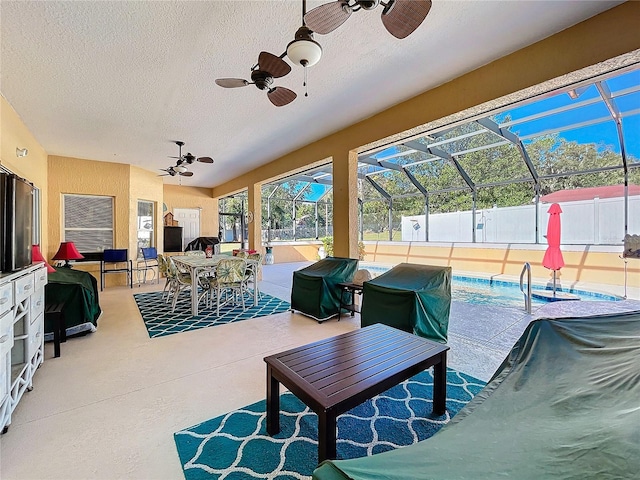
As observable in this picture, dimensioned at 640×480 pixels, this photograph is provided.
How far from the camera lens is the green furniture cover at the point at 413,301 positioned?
9.78ft

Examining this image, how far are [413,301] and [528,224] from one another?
6873 millimetres

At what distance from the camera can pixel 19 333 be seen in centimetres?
225

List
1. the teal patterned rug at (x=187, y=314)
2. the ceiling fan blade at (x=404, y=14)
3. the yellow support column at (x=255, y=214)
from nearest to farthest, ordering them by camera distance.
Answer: the ceiling fan blade at (x=404, y=14)
the teal patterned rug at (x=187, y=314)
the yellow support column at (x=255, y=214)

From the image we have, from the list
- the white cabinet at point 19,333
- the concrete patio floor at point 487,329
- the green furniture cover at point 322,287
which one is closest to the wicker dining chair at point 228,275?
the green furniture cover at point 322,287

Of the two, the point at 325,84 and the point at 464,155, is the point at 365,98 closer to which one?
the point at 325,84

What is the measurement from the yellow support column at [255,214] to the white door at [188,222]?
3410mm

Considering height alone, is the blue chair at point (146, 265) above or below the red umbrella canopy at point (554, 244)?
below

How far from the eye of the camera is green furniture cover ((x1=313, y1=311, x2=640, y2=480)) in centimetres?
85

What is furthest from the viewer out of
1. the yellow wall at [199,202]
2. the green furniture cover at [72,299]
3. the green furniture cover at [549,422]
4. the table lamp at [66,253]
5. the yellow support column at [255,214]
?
the yellow wall at [199,202]

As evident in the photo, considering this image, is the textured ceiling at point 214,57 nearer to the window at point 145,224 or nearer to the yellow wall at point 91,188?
→ the yellow wall at point 91,188

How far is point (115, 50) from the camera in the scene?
103 inches

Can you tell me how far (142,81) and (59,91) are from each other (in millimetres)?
1110

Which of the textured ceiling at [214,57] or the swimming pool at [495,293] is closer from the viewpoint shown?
the textured ceiling at [214,57]

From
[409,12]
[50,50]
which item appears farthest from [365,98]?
[50,50]
